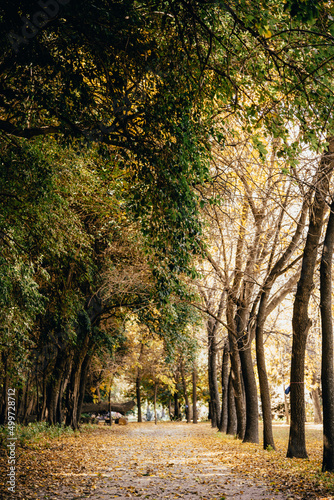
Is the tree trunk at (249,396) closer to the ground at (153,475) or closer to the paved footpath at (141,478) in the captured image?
the ground at (153,475)

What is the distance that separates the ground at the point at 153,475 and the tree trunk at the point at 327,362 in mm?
873

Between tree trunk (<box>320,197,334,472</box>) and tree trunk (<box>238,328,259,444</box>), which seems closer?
tree trunk (<box>320,197,334,472</box>)

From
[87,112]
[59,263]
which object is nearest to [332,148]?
[87,112]

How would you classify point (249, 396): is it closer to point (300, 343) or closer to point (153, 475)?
point (300, 343)

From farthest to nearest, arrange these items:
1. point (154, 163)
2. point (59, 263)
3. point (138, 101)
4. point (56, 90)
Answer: point (59, 263), point (56, 90), point (138, 101), point (154, 163)

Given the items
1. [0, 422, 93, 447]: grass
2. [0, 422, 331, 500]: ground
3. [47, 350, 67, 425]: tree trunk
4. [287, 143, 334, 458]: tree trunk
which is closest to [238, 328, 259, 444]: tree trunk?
[0, 422, 331, 500]: ground

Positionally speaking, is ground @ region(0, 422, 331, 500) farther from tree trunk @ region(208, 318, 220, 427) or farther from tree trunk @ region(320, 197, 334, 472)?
tree trunk @ region(208, 318, 220, 427)

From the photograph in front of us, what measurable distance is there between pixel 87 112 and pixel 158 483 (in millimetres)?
7035

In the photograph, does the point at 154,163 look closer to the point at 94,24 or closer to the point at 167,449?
the point at 94,24

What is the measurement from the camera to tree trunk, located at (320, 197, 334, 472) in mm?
8711

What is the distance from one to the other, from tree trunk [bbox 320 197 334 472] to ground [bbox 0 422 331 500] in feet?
2.87

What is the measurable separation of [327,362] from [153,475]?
4.35 meters

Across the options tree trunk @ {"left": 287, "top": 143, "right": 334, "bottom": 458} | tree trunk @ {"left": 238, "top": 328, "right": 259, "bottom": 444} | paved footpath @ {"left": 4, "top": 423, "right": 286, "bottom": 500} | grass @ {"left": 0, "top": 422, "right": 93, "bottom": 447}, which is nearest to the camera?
paved footpath @ {"left": 4, "top": 423, "right": 286, "bottom": 500}

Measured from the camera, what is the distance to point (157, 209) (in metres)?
6.91
